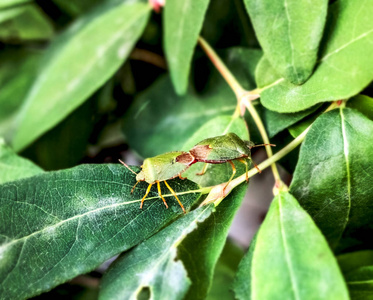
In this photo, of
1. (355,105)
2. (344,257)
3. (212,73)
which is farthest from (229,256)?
(355,105)

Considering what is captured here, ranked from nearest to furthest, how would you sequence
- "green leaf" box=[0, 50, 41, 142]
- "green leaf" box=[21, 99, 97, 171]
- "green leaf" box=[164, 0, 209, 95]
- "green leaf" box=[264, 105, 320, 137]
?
Result: "green leaf" box=[264, 105, 320, 137] < "green leaf" box=[164, 0, 209, 95] < "green leaf" box=[21, 99, 97, 171] < "green leaf" box=[0, 50, 41, 142]

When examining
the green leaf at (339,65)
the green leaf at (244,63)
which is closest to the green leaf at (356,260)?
the green leaf at (339,65)

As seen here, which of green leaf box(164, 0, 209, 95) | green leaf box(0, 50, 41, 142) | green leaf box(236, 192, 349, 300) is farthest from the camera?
green leaf box(0, 50, 41, 142)

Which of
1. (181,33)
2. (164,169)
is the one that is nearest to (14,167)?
(164,169)

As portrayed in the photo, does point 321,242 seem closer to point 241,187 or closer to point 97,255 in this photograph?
point 241,187

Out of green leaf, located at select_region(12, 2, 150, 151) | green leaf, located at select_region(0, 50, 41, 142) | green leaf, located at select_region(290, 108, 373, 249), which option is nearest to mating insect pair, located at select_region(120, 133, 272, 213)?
green leaf, located at select_region(290, 108, 373, 249)

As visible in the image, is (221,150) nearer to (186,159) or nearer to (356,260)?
(186,159)

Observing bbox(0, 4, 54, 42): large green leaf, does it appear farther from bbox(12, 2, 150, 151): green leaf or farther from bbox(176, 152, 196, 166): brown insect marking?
bbox(176, 152, 196, 166): brown insect marking
